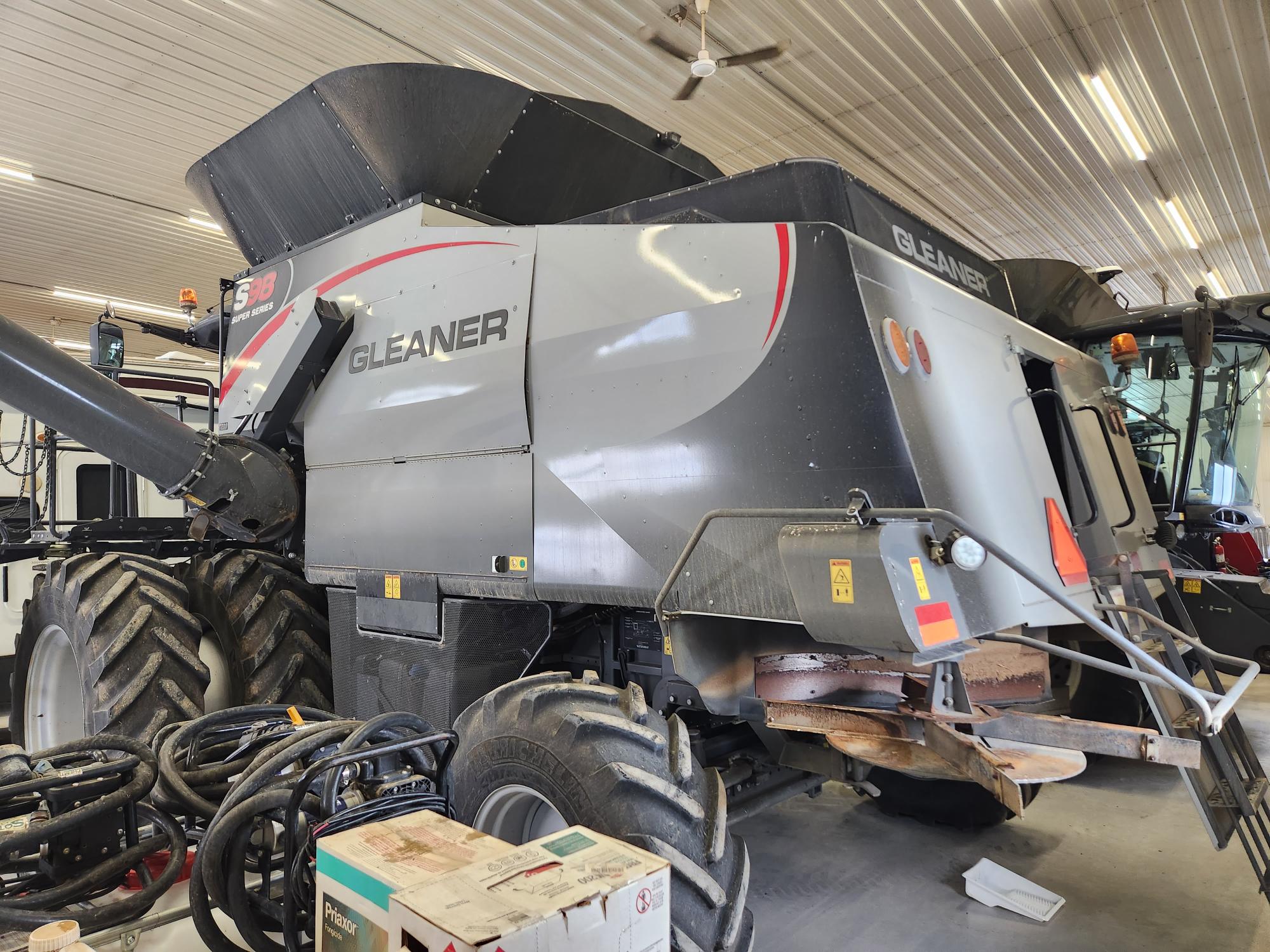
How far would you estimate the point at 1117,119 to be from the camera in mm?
8383

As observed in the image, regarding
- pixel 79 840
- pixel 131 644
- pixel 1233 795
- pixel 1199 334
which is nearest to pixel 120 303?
pixel 131 644

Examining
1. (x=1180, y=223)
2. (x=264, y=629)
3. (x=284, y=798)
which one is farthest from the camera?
(x=1180, y=223)

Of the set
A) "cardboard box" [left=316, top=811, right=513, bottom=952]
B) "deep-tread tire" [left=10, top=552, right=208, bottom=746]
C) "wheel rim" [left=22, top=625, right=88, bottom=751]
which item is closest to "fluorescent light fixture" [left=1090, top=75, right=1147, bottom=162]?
"deep-tread tire" [left=10, top=552, right=208, bottom=746]

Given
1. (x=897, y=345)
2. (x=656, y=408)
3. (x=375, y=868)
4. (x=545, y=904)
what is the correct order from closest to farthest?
(x=545, y=904) < (x=375, y=868) < (x=897, y=345) < (x=656, y=408)

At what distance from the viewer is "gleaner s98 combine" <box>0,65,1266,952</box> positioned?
6.95 ft

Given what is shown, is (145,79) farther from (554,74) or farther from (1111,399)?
(1111,399)

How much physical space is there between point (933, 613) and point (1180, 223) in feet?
39.7

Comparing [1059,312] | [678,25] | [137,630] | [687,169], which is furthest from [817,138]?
[137,630]

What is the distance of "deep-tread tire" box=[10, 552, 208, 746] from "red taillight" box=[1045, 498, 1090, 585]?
11.1 feet

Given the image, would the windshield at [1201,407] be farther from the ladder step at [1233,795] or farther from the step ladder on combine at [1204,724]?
the ladder step at [1233,795]

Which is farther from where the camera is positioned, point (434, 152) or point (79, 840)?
point (434, 152)

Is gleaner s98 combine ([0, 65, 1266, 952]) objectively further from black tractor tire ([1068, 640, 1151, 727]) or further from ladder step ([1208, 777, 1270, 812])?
black tractor tire ([1068, 640, 1151, 727])

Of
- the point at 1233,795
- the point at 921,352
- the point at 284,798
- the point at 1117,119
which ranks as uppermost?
the point at 1117,119

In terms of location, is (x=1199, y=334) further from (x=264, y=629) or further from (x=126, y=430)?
(x=126, y=430)
